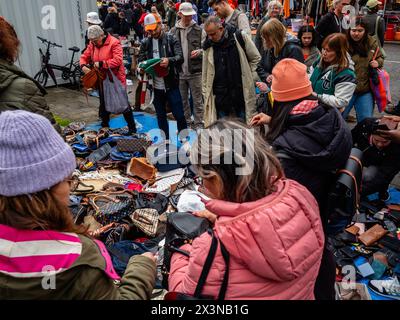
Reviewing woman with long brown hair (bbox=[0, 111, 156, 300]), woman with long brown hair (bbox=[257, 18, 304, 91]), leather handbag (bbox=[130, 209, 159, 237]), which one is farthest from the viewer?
woman with long brown hair (bbox=[257, 18, 304, 91])

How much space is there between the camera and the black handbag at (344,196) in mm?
2004

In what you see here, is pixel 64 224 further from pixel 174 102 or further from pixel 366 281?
pixel 174 102

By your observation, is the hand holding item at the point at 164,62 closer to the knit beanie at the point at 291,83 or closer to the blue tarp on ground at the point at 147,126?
the blue tarp on ground at the point at 147,126

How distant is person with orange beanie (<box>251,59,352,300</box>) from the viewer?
2.00m

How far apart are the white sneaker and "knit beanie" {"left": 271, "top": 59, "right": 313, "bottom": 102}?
173 cm

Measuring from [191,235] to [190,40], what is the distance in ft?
13.2

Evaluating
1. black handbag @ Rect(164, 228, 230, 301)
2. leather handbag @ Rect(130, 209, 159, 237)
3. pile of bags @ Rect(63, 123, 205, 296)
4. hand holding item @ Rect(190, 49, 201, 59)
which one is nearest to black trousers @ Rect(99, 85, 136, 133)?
pile of bags @ Rect(63, 123, 205, 296)

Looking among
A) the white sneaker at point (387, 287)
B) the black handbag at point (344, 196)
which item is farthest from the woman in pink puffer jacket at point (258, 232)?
the white sneaker at point (387, 287)

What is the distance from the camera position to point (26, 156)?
1222 mm

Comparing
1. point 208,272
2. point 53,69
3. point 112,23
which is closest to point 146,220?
point 208,272

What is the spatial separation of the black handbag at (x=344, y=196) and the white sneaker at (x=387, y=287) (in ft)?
3.62

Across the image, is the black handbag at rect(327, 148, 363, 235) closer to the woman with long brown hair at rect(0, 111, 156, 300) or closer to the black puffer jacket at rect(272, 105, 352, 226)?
the black puffer jacket at rect(272, 105, 352, 226)

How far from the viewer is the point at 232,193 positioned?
1392mm

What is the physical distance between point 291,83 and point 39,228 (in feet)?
5.69
